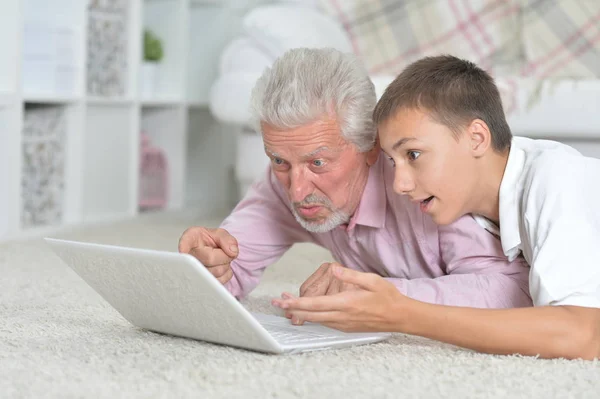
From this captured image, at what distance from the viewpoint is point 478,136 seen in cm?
136

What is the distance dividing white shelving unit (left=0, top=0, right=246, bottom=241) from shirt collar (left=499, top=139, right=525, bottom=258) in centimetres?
157

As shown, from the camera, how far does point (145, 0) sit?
11.7 feet

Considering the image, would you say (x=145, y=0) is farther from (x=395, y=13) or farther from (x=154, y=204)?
(x=395, y=13)

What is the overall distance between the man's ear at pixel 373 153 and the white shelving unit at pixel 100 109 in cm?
131

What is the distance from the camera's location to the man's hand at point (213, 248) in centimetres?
155

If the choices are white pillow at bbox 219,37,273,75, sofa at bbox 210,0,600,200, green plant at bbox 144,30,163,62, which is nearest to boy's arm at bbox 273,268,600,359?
sofa at bbox 210,0,600,200

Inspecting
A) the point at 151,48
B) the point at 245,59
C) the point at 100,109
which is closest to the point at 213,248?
the point at 245,59

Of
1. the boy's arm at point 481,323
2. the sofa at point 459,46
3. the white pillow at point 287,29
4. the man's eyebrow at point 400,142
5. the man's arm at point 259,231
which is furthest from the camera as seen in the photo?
the white pillow at point 287,29

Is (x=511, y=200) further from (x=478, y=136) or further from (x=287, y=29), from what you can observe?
(x=287, y=29)

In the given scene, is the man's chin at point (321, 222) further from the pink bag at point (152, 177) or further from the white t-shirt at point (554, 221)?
the pink bag at point (152, 177)

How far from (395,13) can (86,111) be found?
1.08 m

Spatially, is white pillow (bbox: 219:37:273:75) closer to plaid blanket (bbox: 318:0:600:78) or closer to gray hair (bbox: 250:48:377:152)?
plaid blanket (bbox: 318:0:600:78)

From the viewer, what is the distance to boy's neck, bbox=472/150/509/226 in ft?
4.55

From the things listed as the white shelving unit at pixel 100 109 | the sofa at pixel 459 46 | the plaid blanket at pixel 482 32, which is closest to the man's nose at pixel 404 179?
the sofa at pixel 459 46
